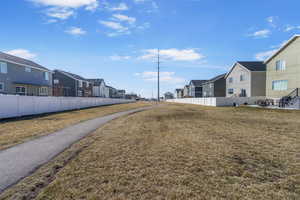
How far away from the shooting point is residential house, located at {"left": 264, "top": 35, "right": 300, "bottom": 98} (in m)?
23.7

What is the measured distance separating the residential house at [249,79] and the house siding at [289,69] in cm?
487

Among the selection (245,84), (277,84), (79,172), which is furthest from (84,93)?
(79,172)

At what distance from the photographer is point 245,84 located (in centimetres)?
3472

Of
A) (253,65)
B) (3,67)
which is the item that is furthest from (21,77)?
(253,65)

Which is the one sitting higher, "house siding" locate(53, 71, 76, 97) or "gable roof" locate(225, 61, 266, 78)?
"gable roof" locate(225, 61, 266, 78)

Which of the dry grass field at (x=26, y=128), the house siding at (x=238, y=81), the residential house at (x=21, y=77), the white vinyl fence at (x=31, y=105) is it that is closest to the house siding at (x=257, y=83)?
the house siding at (x=238, y=81)

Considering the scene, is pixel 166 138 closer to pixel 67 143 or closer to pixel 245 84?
pixel 67 143

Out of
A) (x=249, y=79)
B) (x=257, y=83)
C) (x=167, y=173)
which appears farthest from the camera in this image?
(x=249, y=79)

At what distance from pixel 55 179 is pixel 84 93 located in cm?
5244

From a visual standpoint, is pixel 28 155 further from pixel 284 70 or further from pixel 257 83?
pixel 257 83

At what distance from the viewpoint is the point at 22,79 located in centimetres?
2814

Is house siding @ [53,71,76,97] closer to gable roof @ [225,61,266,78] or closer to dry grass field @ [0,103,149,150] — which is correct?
dry grass field @ [0,103,149,150]

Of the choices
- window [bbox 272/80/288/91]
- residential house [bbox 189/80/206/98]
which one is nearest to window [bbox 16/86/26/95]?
window [bbox 272/80/288/91]

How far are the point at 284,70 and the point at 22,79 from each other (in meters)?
40.8
